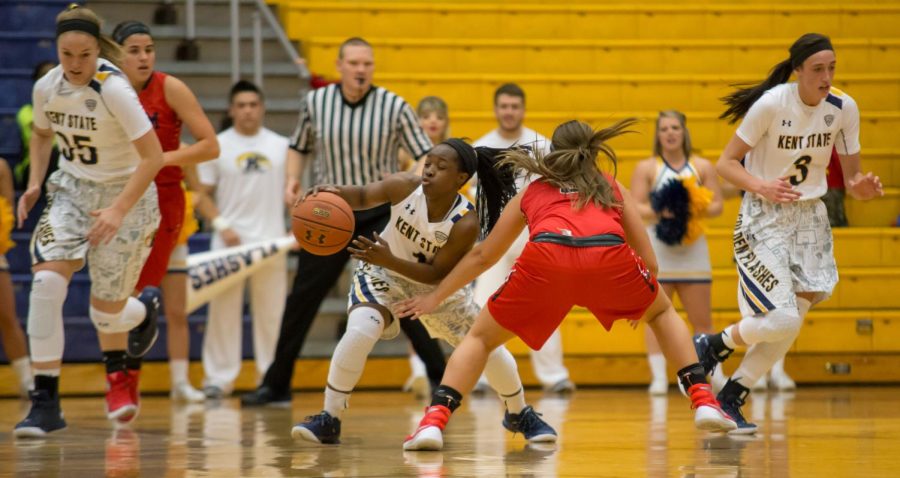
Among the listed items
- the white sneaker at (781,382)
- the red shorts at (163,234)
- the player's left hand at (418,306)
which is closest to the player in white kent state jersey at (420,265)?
the player's left hand at (418,306)

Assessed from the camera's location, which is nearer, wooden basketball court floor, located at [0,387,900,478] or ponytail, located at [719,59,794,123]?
wooden basketball court floor, located at [0,387,900,478]

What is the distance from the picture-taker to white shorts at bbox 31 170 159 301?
6.38m

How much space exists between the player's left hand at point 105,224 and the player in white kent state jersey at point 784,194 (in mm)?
2817

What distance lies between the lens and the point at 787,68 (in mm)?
6469

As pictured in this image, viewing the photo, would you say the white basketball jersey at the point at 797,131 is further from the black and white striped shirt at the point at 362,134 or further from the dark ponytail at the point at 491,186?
the black and white striped shirt at the point at 362,134

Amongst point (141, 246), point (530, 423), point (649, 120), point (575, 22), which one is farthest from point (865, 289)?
point (141, 246)

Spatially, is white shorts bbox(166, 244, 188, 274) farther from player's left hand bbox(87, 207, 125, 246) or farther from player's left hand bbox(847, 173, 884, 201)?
player's left hand bbox(847, 173, 884, 201)

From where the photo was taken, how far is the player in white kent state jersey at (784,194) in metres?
6.25

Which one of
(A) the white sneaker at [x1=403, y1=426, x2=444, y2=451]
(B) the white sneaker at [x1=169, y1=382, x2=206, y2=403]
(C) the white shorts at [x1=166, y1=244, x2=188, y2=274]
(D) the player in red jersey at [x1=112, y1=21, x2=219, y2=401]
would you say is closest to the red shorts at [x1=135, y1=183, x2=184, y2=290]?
(D) the player in red jersey at [x1=112, y1=21, x2=219, y2=401]

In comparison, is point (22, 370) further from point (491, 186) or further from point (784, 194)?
point (784, 194)

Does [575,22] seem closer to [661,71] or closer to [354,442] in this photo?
[661,71]

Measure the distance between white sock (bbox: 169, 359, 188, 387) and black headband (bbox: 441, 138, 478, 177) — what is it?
3.92m

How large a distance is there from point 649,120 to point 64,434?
21.5 feet

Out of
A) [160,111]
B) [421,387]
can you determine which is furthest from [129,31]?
[421,387]
